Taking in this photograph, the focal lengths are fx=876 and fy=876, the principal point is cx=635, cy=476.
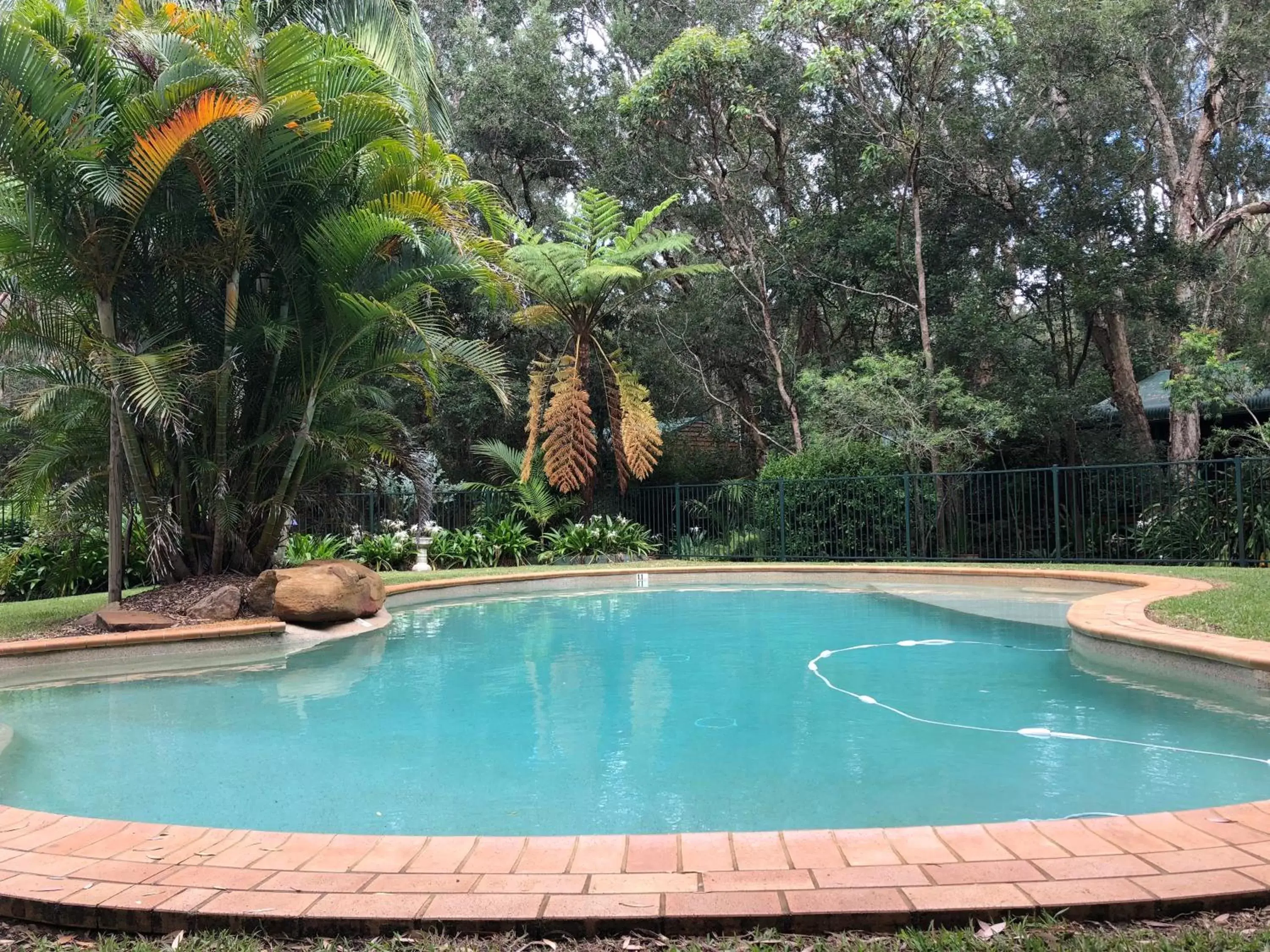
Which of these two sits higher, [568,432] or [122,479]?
[568,432]

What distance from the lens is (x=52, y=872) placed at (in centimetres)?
227

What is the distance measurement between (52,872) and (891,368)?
1354 cm

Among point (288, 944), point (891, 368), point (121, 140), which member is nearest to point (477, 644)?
point (121, 140)

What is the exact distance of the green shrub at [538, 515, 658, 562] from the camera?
51.2ft

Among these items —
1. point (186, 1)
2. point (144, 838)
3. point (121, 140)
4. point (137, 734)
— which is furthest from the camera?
point (186, 1)

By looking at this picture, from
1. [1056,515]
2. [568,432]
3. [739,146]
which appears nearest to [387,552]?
[568,432]

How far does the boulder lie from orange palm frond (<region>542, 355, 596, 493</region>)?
24.1ft

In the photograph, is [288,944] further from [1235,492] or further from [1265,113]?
[1265,113]

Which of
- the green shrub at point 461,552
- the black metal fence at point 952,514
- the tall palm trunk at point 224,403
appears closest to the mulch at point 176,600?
the tall palm trunk at point 224,403

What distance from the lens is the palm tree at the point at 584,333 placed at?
14.8 metres

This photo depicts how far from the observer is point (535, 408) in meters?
15.6

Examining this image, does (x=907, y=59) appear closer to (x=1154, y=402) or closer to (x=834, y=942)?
(x=1154, y=402)

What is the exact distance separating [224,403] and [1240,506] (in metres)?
11.5

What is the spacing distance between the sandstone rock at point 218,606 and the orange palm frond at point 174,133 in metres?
3.31
